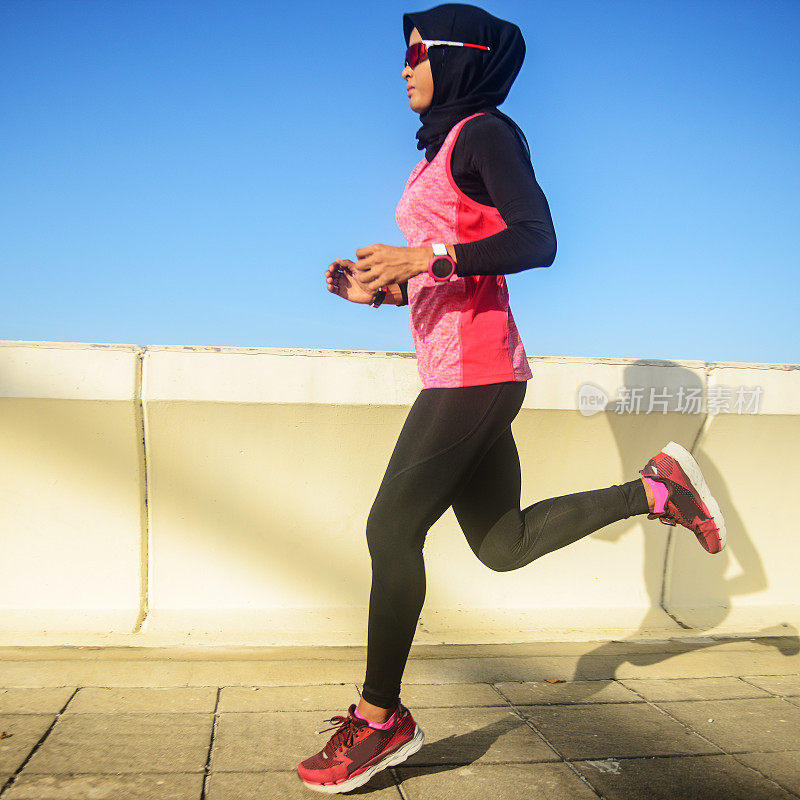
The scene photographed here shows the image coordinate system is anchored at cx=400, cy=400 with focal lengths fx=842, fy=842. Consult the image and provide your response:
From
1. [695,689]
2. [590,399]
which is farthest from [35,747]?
[590,399]

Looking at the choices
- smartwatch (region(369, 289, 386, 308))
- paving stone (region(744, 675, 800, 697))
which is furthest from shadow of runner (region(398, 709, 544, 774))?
smartwatch (region(369, 289, 386, 308))

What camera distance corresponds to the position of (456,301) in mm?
2547

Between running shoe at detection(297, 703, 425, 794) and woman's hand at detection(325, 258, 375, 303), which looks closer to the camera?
running shoe at detection(297, 703, 425, 794)

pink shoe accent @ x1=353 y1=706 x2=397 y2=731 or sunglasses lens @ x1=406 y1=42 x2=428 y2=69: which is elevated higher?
sunglasses lens @ x1=406 y1=42 x2=428 y2=69

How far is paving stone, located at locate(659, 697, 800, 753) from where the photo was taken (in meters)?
3.04

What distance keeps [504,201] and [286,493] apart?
214cm

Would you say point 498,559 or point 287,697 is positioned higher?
point 498,559

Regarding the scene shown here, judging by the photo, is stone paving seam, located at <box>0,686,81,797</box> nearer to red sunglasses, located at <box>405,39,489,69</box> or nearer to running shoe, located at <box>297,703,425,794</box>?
running shoe, located at <box>297,703,425,794</box>

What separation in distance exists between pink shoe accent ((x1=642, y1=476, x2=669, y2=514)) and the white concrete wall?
49.1 inches

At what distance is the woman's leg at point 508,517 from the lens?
2758 millimetres

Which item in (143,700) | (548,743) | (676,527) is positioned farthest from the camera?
(676,527)

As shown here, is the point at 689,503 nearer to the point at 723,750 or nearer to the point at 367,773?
the point at 723,750

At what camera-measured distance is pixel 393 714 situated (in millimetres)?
2523

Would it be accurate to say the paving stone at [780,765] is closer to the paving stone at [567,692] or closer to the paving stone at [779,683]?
the paving stone at [567,692]
